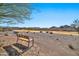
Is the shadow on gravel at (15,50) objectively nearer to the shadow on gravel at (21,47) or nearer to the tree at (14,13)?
the shadow on gravel at (21,47)

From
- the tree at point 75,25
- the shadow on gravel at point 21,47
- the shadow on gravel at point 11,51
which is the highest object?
the tree at point 75,25

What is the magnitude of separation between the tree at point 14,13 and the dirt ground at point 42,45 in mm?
148

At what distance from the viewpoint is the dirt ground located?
4.82ft

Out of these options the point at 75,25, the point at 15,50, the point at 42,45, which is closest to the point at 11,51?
the point at 15,50

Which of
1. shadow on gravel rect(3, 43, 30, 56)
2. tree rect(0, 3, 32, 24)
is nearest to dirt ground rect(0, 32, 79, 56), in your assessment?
shadow on gravel rect(3, 43, 30, 56)

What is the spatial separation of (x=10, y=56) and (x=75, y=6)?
2.70 ft

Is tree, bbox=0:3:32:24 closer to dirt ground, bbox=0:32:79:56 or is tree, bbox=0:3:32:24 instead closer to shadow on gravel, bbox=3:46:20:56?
dirt ground, bbox=0:32:79:56

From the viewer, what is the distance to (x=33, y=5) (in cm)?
151

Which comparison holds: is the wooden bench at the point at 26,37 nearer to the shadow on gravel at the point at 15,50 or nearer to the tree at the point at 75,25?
the shadow on gravel at the point at 15,50

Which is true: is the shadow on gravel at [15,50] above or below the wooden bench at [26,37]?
below

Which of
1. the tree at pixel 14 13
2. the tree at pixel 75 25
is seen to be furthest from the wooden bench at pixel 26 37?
the tree at pixel 75 25

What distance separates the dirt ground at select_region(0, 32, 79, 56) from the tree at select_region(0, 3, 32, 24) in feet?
0.49

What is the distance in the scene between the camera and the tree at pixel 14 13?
1.51m

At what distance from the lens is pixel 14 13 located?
154 cm
